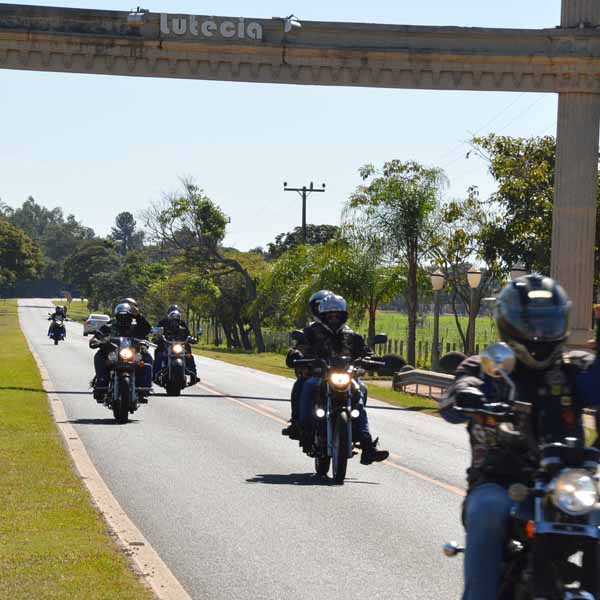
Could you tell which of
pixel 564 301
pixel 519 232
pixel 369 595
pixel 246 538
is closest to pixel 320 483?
pixel 246 538

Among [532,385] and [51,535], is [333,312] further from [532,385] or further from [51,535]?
[532,385]

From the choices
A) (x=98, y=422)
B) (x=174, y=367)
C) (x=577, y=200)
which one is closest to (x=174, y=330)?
(x=174, y=367)

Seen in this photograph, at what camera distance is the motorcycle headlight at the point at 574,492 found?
475cm

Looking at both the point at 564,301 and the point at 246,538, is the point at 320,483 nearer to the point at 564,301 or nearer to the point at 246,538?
the point at 246,538

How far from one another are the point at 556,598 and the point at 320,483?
26.1 ft

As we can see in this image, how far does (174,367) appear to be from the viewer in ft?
83.6

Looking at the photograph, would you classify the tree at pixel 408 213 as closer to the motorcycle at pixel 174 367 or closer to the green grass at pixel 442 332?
the green grass at pixel 442 332

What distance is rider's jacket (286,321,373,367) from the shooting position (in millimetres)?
13219

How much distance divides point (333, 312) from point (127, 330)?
7.11 m

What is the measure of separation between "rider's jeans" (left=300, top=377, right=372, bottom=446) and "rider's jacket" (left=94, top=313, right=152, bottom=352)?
6968 millimetres

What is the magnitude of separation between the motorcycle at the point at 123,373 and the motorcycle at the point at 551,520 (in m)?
14.2

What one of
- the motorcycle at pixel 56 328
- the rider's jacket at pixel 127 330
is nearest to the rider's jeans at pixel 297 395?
the rider's jacket at pixel 127 330

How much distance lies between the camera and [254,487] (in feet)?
40.2

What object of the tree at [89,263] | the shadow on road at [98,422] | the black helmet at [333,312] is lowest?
the shadow on road at [98,422]
